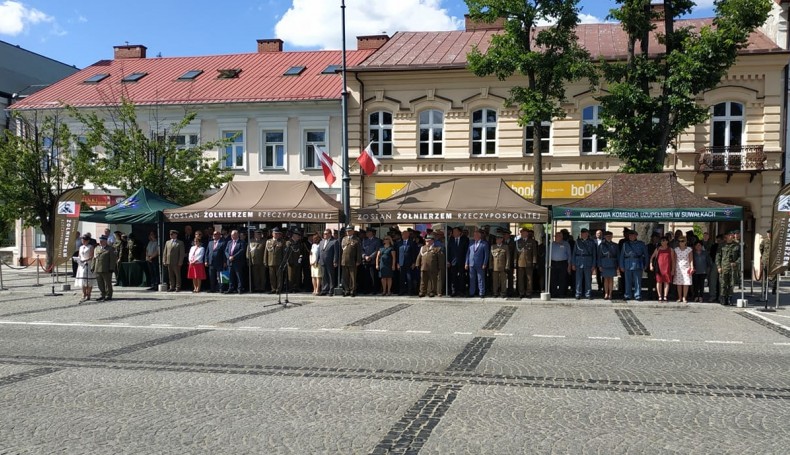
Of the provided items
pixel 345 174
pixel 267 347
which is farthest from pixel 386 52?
pixel 267 347

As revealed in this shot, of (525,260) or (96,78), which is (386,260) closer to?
(525,260)

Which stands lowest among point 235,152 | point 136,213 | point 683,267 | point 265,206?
point 683,267

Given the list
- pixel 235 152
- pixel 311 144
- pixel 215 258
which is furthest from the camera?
pixel 235 152

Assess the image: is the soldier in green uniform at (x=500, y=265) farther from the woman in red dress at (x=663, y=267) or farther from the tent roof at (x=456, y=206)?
the woman in red dress at (x=663, y=267)

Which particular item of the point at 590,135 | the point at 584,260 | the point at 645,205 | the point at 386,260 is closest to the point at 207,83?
the point at 590,135

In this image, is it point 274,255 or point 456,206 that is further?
point 274,255

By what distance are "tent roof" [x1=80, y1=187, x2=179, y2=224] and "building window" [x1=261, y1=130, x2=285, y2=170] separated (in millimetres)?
9836

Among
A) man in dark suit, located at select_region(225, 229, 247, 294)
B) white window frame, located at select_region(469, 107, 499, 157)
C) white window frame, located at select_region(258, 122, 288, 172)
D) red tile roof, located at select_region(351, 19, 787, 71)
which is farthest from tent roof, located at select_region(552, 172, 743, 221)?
white window frame, located at select_region(258, 122, 288, 172)

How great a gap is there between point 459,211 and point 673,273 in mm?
5423

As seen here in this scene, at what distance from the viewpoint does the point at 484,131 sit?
91.8 feet

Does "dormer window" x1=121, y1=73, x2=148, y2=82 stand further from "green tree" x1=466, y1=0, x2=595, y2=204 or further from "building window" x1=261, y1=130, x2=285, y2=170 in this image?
"green tree" x1=466, y1=0, x2=595, y2=204

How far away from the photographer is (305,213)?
60.8ft

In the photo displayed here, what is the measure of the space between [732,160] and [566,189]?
6.04 m

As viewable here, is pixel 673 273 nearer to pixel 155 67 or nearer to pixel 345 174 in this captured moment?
pixel 345 174
